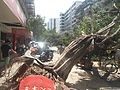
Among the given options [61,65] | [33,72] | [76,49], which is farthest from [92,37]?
[33,72]

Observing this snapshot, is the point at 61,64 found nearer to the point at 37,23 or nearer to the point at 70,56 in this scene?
the point at 70,56

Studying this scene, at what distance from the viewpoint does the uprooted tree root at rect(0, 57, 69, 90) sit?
6.28 m

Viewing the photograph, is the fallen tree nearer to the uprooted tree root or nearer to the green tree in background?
the uprooted tree root

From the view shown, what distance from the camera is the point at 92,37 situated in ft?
29.4

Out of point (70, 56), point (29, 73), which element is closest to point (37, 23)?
point (70, 56)

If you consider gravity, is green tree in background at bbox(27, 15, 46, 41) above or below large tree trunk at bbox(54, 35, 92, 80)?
above

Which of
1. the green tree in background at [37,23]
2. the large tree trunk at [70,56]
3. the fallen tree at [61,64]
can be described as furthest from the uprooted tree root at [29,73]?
the green tree in background at [37,23]

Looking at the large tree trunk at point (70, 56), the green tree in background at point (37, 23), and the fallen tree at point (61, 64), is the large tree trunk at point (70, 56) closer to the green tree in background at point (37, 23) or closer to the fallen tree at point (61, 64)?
the fallen tree at point (61, 64)

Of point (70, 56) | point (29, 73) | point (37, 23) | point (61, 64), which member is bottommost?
point (29, 73)

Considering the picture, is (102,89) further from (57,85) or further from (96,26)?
(96,26)

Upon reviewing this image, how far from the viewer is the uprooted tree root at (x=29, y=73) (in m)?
6.28

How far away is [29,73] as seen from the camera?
6547 millimetres

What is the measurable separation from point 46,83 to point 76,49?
331cm

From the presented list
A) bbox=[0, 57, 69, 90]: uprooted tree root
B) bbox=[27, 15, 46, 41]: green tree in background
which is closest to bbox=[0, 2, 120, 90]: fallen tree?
bbox=[0, 57, 69, 90]: uprooted tree root
